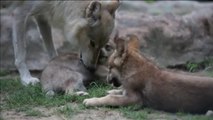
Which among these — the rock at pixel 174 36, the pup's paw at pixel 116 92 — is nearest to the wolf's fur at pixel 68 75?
the pup's paw at pixel 116 92

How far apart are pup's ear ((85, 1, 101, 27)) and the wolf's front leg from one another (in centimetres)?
143

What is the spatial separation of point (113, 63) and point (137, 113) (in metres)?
0.65

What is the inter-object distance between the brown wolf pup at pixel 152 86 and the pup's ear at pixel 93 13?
3.54 ft

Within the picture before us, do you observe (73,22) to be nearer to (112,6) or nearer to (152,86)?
(112,6)

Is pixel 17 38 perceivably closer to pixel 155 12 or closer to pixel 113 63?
pixel 113 63

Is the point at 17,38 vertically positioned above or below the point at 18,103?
above

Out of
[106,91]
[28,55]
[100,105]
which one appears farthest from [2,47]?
[100,105]

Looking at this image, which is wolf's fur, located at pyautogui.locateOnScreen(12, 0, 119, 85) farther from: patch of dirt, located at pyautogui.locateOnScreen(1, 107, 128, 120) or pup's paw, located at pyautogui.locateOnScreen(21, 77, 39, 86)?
patch of dirt, located at pyautogui.locateOnScreen(1, 107, 128, 120)

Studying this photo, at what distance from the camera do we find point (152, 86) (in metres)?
5.62

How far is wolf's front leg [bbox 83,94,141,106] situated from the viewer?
570 cm

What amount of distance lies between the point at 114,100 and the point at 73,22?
1.95m

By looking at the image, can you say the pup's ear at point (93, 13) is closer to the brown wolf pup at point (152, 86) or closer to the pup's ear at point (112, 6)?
the pup's ear at point (112, 6)

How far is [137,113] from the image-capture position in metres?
5.54

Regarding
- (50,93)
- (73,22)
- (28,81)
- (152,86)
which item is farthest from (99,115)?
(73,22)
